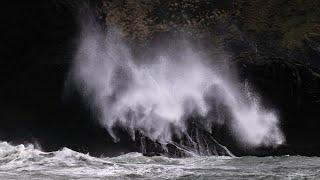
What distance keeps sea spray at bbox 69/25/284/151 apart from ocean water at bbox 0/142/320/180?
1015mm

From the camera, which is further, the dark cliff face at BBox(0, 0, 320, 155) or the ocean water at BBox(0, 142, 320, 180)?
the dark cliff face at BBox(0, 0, 320, 155)

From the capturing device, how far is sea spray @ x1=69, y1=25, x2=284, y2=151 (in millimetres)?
16438

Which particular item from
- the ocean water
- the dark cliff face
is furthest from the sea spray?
the ocean water

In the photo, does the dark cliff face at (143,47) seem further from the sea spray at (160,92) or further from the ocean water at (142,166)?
the ocean water at (142,166)

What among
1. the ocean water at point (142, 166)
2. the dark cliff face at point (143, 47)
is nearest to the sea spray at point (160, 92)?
the dark cliff face at point (143, 47)

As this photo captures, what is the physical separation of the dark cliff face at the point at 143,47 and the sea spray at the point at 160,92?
1.10ft

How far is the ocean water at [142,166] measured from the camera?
13.0 meters

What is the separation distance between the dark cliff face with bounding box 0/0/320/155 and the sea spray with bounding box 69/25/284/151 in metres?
0.34

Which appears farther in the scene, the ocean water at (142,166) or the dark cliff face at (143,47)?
the dark cliff face at (143,47)

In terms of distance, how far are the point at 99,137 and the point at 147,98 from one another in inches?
67.5

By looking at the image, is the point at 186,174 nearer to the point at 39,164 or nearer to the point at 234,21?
the point at 39,164

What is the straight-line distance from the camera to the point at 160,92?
17.0 meters

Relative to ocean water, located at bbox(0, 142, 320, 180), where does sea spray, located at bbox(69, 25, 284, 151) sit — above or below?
above

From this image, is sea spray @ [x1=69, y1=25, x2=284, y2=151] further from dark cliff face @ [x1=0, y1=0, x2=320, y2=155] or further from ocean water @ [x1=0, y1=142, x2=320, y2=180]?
ocean water @ [x1=0, y1=142, x2=320, y2=180]
